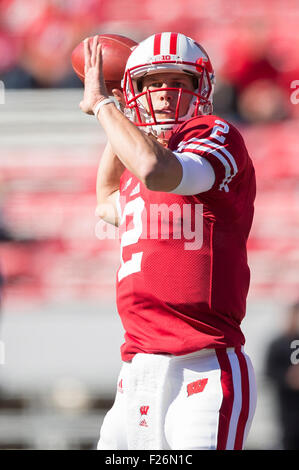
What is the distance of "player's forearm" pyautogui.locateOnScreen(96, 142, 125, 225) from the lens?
8.07 ft

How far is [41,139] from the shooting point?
505 centimetres

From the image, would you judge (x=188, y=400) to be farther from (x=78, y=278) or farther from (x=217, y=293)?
(x=78, y=278)

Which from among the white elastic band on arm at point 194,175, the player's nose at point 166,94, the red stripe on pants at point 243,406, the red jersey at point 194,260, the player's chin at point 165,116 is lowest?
the red stripe on pants at point 243,406

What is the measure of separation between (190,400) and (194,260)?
0.38 metres

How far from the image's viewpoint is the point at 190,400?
193cm

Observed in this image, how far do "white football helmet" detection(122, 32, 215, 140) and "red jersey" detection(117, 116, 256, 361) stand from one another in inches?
5.8

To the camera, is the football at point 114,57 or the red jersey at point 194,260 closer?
the red jersey at point 194,260

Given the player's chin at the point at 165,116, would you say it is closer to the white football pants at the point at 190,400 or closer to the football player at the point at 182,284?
Answer: the football player at the point at 182,284

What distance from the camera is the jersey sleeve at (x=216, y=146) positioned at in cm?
196

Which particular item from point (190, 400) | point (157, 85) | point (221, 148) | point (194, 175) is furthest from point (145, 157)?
point (190, 400)

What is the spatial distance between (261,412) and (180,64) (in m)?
2.54

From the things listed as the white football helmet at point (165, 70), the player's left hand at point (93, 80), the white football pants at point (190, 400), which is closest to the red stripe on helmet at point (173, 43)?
the white football helmet at point (165, 70)

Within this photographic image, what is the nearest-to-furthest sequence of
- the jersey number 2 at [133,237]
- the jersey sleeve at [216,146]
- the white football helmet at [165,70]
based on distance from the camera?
1. the jersey sleeve at [216,146]
2. the jersey number 2 at [133,237]
3. the white football helmet at [165,70]

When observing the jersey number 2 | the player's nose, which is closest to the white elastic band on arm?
the jersey number 2
